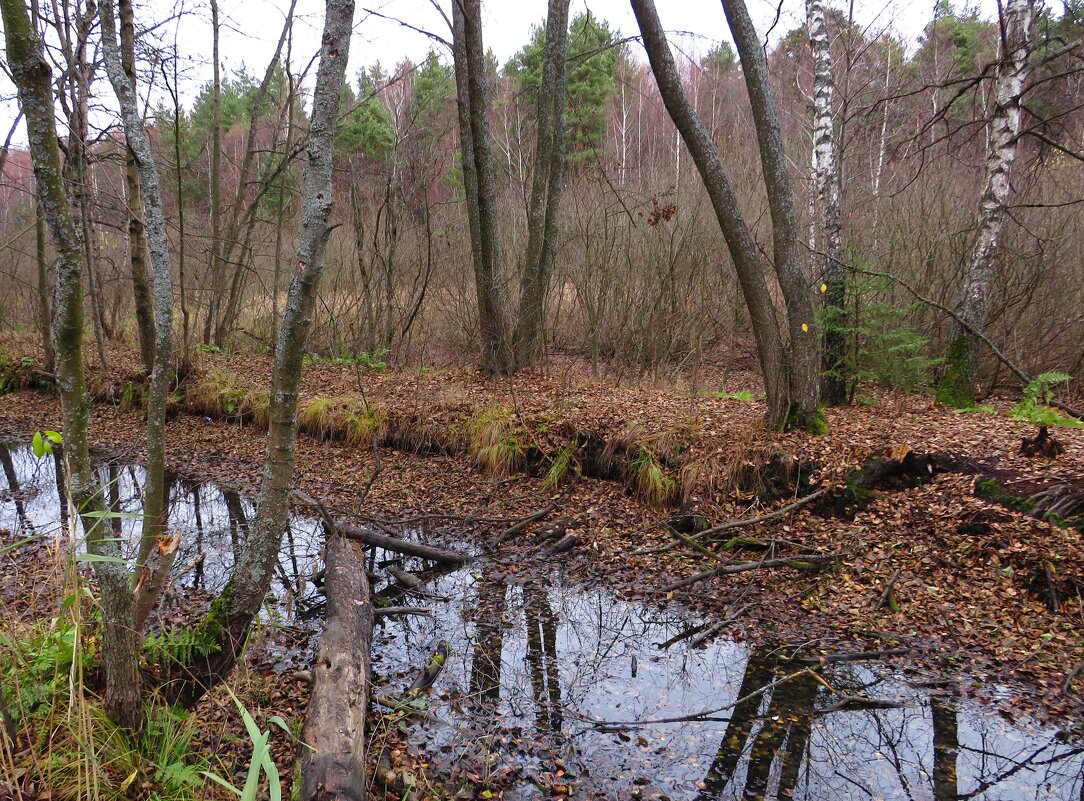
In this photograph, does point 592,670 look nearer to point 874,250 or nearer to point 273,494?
point 273,494

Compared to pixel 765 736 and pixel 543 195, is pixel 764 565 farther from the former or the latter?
pixel 543 195

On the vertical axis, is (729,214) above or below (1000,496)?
above

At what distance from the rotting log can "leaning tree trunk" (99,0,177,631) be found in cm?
97

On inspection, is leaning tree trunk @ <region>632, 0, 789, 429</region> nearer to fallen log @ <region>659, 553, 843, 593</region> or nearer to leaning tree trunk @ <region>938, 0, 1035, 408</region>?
fallen log @ <region>659, 553, 843, 593</region>

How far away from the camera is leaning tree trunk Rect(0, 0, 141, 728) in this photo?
258cm

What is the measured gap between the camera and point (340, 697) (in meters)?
3.51

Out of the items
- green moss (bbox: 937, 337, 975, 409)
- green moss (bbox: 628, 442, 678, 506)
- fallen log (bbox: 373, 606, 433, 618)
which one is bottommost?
fallen log (bbox: 373, 606, 433, 618)

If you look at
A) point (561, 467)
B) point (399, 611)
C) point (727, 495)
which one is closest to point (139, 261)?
point (561, 467)

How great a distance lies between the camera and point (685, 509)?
6.81 metres

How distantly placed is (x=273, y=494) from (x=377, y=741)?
1.44 metres

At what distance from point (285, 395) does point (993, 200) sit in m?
7.62

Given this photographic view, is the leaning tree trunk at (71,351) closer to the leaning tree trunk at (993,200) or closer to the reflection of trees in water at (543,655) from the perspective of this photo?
the reflection of trees in water at (543,655)

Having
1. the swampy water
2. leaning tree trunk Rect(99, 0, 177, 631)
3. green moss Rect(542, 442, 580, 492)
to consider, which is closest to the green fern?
leaning tree trunk Rect(99, 0, 177, 631)

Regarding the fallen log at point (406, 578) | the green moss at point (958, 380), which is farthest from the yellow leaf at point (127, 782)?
the green moss at point (958, 380)
